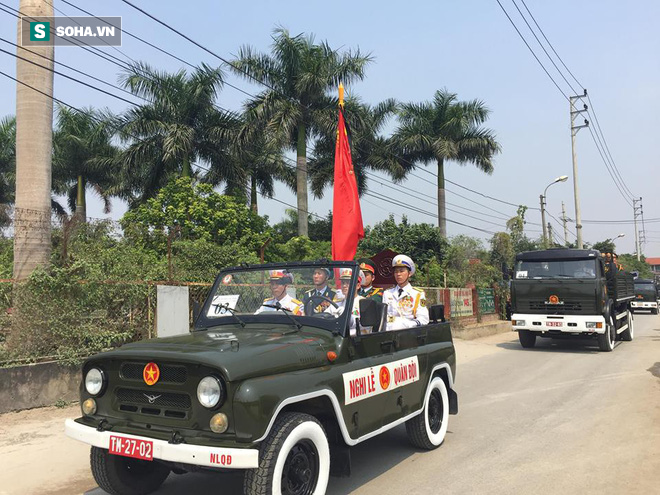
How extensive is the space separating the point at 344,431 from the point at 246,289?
5.26ft

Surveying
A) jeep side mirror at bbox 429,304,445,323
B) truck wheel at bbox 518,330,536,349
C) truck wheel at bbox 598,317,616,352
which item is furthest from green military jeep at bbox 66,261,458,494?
truck wheel at bbox 518,330,536,349

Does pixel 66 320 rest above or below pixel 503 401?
above

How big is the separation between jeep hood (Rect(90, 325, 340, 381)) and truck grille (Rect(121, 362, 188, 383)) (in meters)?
0.06

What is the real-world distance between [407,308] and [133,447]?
3119mm

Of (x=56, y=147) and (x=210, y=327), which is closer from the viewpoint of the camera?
(x=210, y=327)

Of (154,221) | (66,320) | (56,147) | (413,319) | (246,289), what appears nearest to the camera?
(246,289)

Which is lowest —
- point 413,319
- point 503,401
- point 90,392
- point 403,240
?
point 503,401

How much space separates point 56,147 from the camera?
31.6 metres

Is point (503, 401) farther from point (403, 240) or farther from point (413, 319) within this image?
point (403, 240)

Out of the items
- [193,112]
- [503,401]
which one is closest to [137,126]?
[193,112]

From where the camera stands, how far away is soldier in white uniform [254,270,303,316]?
461 cm

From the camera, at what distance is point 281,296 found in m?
4.76

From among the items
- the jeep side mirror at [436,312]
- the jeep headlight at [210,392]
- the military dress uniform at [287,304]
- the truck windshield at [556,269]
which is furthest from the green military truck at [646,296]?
the jeep headlight at [210,392]

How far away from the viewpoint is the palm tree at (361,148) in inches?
1004
